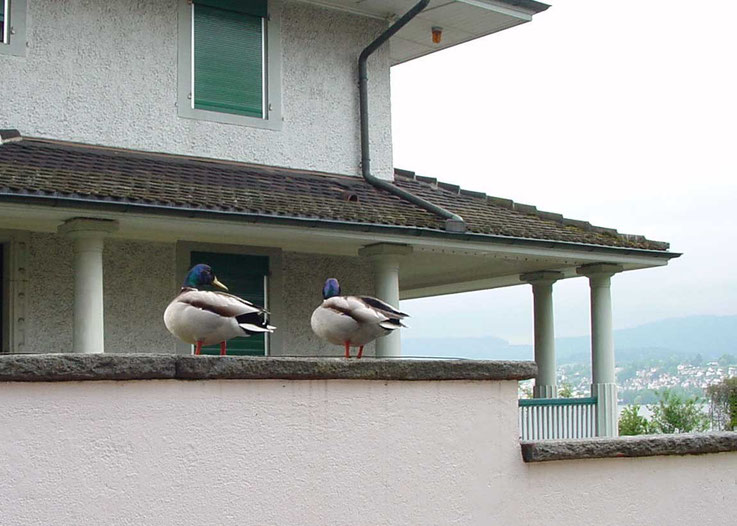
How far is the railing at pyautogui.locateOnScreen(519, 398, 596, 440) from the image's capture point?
47.9ft

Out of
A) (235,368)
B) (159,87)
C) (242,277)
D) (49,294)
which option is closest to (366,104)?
(159,87)

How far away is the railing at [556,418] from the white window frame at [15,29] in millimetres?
6655

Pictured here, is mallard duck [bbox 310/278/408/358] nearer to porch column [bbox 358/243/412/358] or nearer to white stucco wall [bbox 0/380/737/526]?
white stucco wall [bbox 0/380/737/526]

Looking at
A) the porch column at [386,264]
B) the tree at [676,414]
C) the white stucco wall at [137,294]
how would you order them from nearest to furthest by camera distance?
the white stucco wall at [137,294], the porch column at [386,264], the tree at [676,414]

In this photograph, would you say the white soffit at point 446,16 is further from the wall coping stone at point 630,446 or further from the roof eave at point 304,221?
the wall coping stone at point 630,446

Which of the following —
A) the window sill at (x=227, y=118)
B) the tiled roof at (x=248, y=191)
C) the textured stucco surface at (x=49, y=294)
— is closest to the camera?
the tiled roof at (x=248, y=191)

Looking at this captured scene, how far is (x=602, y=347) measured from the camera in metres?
16.2

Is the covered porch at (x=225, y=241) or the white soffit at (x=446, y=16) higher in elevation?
the white soffit at (x=446, y=16)

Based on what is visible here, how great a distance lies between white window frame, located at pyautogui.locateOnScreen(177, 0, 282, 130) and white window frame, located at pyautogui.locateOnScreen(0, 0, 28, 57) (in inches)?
69.7

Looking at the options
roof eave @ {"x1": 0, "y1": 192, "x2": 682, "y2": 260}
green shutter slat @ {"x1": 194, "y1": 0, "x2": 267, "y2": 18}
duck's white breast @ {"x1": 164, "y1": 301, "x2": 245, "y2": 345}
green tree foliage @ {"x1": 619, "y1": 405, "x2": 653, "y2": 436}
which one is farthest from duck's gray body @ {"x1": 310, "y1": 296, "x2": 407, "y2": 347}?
green tree foliage @ {"x1": 619, "y1": 405, "x2": 653, "y2": 436}

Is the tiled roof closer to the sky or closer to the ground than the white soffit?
closer to the ground

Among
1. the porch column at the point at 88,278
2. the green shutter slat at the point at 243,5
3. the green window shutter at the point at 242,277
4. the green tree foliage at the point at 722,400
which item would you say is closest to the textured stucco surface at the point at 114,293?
the green window shutter at the point at 242,277

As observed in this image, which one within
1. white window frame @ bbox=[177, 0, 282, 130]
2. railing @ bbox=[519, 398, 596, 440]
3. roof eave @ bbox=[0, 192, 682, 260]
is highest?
white window frame @ bbox=[177, 0, 282, 130]

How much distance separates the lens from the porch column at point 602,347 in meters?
15.8
